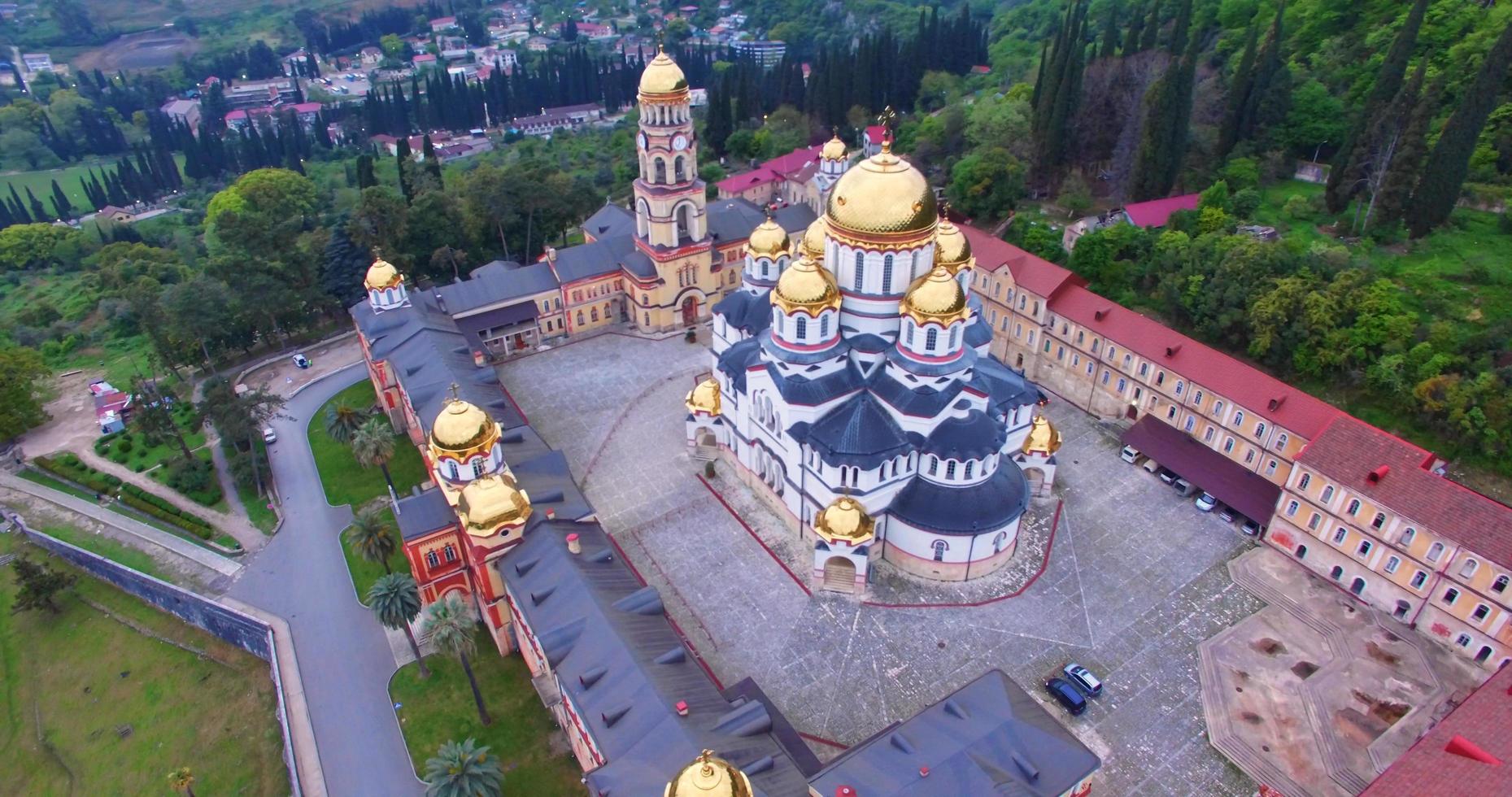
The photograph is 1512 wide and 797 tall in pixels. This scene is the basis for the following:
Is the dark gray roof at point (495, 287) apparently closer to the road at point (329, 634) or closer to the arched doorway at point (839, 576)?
the road at point (329, 634)

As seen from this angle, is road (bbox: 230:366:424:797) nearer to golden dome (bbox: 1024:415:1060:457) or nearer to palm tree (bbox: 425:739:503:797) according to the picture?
palm tree (bbox: 425:739:503:797)

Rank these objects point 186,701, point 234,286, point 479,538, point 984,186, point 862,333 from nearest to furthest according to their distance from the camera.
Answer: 1. point 479,538
2. point 186,701
3. point 862,333
4. point 234,286
5. point 984,186

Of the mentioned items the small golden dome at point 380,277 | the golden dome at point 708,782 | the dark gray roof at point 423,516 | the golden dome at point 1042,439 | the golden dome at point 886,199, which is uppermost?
the golden dome at point 886,199

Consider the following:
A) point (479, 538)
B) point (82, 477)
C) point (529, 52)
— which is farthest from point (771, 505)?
point (529, 52)

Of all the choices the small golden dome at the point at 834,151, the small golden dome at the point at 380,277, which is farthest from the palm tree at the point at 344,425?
the small golden dome at the point at 834,151

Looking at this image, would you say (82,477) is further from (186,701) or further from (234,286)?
(186,701)

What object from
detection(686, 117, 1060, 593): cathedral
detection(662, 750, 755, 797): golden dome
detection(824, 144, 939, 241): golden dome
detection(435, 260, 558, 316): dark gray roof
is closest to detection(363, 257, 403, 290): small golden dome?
detection(435, 260, 558, 316): dark gray roof
